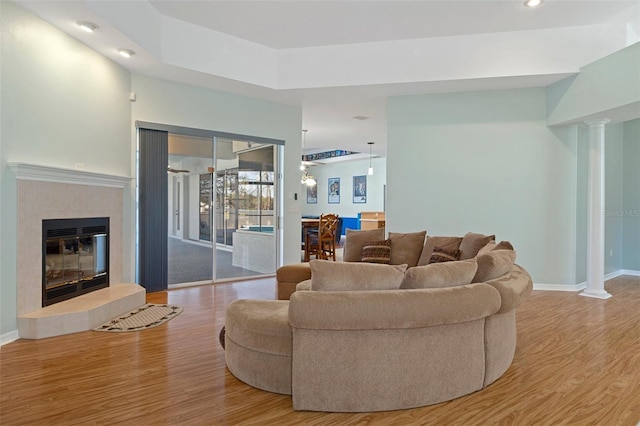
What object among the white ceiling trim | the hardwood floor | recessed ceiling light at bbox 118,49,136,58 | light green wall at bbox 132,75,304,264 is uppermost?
the white ceiling trim

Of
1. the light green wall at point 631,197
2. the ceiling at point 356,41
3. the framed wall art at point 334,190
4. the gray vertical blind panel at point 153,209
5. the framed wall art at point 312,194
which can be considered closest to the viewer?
the ceiling at point 356,41

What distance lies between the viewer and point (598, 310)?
15.0ft

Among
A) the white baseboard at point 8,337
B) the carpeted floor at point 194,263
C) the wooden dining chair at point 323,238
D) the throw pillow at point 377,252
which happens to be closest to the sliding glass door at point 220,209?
the carpeted floor at point 194,263

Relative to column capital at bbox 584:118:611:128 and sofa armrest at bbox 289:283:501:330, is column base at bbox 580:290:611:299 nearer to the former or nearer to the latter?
column capital at bbox 584:118:611:128

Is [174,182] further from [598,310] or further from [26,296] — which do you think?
[598,310]

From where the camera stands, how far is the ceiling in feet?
14.4

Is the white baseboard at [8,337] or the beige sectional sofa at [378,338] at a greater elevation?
the beige sectional sofa at [378,338]

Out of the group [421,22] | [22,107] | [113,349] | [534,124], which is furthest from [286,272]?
[534,124]

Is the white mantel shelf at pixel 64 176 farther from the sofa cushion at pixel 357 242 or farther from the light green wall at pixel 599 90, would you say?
the light green wall at pixel 599 90

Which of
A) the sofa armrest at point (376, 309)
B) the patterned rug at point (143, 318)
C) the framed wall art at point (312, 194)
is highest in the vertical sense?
the framed wall art at point (312, 194)

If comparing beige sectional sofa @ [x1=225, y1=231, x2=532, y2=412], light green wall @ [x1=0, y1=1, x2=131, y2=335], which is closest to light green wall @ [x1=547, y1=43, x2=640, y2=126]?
beige sectional sofa @ [x1=225, y1=231, x2=532, y2=412]

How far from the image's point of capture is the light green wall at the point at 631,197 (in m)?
6.76

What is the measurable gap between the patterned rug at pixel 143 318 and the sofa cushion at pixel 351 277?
2288 mm

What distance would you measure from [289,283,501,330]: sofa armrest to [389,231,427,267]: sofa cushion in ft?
7.26
